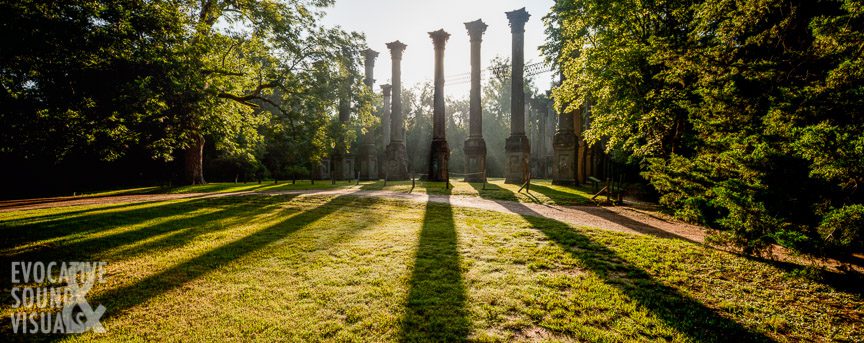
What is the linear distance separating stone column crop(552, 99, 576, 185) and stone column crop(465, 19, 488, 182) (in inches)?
197

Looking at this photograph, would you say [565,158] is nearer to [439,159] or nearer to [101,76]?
A: [439,159]

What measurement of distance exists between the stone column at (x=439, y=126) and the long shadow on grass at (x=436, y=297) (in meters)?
13.8

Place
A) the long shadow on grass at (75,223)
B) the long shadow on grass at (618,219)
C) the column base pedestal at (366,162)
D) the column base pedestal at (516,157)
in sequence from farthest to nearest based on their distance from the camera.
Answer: the column base pedestal at (366,162) → the column base pedestal at (516,157) → the long shadow on grass at (618,219) → the long shadow on grass at (75,223)

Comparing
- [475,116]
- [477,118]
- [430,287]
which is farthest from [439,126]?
[430,287]

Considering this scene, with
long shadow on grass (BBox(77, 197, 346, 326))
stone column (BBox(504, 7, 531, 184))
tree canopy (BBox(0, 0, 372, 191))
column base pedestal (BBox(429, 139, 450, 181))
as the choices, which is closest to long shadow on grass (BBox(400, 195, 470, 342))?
long shadow on grass (BBox(77, 197, 346, 326))

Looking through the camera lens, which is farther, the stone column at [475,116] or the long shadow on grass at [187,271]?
the stone column at [475,116]

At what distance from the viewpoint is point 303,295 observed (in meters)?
3.45

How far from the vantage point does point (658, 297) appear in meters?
3.34

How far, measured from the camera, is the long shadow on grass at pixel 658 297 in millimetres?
2695

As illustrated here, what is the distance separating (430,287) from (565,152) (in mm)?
16648

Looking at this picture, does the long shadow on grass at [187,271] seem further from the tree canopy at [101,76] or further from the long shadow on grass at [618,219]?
the long shadow on grass at [618,219]

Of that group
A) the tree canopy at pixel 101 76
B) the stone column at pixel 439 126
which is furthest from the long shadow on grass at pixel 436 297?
the stone column at pixel 439 126

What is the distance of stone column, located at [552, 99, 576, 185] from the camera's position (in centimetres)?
1775

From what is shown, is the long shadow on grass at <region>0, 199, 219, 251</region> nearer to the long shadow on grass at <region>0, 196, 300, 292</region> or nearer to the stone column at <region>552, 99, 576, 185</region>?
the long shadow on grass at <region>0, 196, 300, 292</region>
